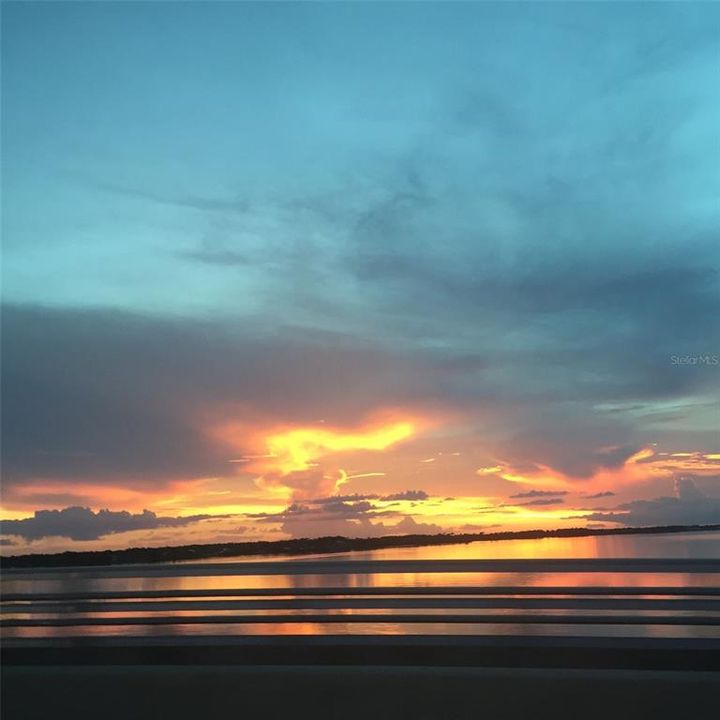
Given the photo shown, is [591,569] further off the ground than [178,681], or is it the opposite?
[591,569]

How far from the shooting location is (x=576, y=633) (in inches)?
290

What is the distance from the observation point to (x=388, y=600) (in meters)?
7.64

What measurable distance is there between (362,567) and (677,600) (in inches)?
119

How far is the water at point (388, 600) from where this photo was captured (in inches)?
277

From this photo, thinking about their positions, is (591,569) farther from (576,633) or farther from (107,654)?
(107,654)

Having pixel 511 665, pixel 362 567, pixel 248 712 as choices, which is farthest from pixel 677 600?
pixel 248 712

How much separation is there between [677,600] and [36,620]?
6.84 m

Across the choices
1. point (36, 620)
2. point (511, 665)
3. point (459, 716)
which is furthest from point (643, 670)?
point (36, 620)

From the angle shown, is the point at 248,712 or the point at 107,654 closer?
the point at 248,712

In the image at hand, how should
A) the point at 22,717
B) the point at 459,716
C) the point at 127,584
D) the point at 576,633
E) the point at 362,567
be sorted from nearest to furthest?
the point at 459,716 < the point at 22,717 < the point at 576,633 < the point at 362,567 < the point at 127,584

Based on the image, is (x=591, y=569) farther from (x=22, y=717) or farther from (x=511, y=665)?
(x=22, y=717)

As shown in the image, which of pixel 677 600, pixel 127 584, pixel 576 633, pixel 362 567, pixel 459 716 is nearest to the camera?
pixel 459 716

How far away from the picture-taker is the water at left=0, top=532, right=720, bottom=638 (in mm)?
7023

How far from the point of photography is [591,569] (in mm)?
7078
